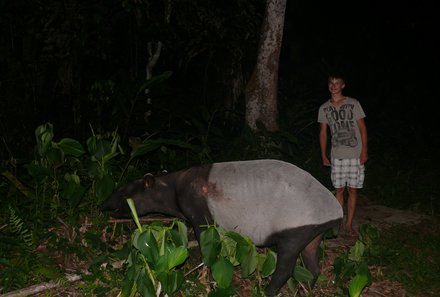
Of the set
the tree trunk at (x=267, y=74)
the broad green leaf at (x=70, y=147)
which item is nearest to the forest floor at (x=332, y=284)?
the broad green leaf at (x=70, y=147)

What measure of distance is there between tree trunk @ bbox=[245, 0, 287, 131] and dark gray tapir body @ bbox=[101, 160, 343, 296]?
337cm

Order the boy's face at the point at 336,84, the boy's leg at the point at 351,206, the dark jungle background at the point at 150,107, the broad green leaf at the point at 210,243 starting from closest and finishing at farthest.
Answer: the broad green leaf at the point at 210,243
the boy's face at the point at 336,84
the boy's leg at the point at 351,206
the dark jungle background at the point at 150,107

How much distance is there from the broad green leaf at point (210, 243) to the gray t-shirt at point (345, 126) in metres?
2.37

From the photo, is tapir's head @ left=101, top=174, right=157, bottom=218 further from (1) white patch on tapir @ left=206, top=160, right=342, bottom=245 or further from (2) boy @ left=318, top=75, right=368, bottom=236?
(2) boy @ left=318, top=75, right=368, bottom=236

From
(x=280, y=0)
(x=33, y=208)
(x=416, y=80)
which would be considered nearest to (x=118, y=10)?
(x=280, y=0)

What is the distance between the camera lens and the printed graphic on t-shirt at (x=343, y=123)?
5.48 m

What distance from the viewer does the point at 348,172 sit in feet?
18.4

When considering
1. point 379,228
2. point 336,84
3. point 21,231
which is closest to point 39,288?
point 21,231

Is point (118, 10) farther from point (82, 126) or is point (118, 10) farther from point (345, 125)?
point (345, 125)

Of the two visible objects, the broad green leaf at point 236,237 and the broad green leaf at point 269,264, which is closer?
the broad green leaf at point 236,237

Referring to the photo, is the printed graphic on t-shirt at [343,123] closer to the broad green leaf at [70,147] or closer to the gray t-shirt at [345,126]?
the gray t-shirt at [345,126]

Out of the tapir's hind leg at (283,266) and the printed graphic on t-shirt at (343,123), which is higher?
the printed graphic on t-shirt at (343,123)

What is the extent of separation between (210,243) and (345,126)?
8.08ft

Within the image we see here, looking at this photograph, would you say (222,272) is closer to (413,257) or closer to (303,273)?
(303,273)
